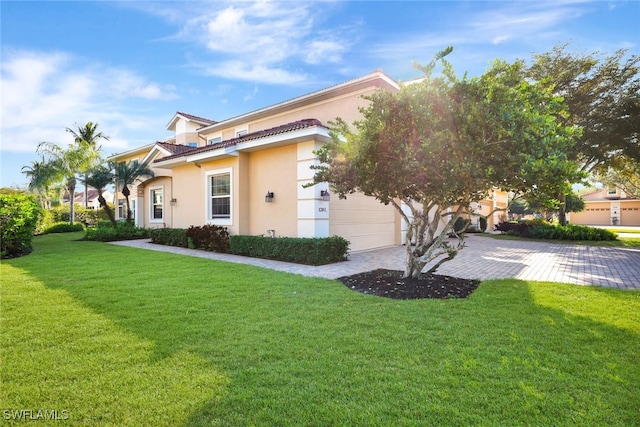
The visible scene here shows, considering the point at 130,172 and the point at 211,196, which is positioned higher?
the point at 130,172

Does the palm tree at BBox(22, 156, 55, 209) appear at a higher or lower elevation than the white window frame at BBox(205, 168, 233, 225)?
higher

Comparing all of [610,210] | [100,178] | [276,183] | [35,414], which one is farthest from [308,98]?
[610,210]

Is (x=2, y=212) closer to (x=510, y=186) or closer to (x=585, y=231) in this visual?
(x=510, y=186)

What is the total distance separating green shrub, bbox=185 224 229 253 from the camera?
12.0 meters

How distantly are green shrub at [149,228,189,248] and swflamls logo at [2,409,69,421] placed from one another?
11.2 meters

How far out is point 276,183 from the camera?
448 inches

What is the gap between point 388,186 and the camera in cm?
624

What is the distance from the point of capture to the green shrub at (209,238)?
12.0 meters

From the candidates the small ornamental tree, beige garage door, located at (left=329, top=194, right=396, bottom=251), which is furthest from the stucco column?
the small ornamental tree

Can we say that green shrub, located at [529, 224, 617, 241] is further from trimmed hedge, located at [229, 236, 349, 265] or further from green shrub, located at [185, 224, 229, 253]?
green shrub, located at [185, 224, 229, 253]

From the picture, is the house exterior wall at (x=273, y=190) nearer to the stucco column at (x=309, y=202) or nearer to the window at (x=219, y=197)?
the stucco column at (x=309, y=202)

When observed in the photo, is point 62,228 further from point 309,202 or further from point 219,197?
point 309,202

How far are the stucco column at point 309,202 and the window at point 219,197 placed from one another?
138 inches

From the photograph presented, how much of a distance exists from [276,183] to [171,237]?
6079mm
